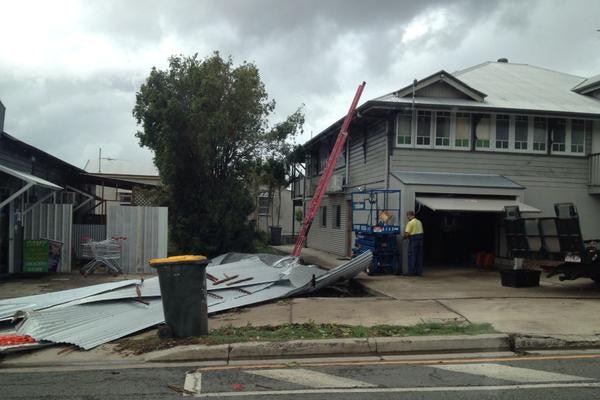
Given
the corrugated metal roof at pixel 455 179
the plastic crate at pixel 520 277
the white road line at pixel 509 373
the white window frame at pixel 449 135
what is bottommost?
the white road line at pixel 509 373

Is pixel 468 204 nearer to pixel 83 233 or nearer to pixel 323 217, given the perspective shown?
pixel 323 217

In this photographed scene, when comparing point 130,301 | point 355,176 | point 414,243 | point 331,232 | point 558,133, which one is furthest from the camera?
point 331,232

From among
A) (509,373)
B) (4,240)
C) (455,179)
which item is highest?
(455,179)

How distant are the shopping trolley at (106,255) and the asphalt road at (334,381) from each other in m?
8.15

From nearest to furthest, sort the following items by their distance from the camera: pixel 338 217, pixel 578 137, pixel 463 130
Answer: pixel 463 130 < pixel 578 137 < pixel 338 217

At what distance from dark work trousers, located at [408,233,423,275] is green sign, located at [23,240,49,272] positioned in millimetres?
9608

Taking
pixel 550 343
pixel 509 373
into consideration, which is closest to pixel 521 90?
pixel 550 343

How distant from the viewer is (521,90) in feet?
58.7

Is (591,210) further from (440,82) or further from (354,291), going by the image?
(354,291)

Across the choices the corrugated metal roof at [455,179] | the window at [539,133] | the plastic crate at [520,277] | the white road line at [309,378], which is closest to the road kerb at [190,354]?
the white road line at [309,378]

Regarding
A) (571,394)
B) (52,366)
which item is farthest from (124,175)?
(571,394)

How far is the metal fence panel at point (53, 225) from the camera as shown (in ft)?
47.6

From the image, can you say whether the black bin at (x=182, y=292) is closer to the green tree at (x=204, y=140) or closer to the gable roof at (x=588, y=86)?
the green tree at (x=204, y=140)

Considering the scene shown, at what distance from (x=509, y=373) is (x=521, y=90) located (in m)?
14.4
